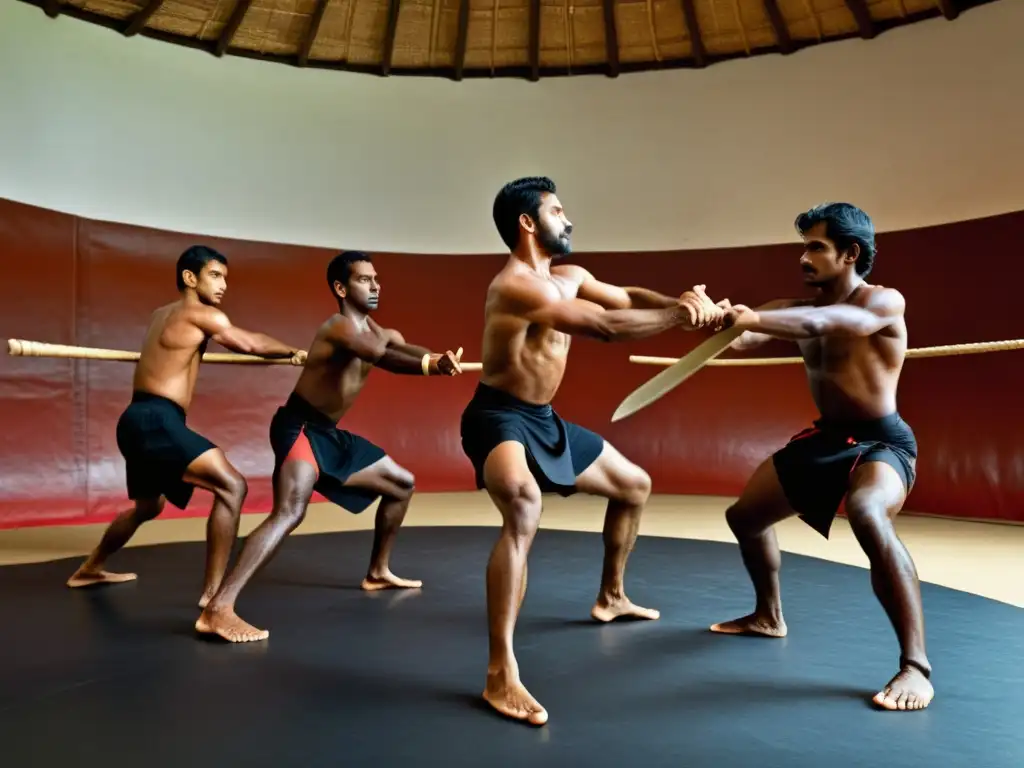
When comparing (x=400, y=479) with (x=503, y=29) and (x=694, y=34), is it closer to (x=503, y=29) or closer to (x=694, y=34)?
(x=503, y=29)

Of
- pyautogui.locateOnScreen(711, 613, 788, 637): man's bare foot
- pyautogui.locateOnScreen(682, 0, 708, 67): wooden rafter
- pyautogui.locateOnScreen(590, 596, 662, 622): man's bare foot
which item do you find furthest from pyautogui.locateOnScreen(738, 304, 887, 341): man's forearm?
pyautogui.locateOnScreen(682, 0, 708, 67): wooden rafter

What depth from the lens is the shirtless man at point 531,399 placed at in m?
2.21

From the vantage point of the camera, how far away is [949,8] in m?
5.79

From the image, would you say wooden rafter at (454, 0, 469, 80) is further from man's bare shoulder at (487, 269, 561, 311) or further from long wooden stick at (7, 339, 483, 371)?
man's bare shoulder at (487, 269, 561, 311)

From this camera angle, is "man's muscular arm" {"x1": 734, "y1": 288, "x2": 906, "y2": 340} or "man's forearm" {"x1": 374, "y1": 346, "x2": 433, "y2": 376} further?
"man's forearm" {"x1": 374, "y1": 346, "x2": 433, "y2": 376}

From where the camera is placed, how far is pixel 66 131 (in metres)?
5.78

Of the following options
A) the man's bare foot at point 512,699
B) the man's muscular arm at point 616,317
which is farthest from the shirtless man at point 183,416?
the man's muscular arm at point 616,317

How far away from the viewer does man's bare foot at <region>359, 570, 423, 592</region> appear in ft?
11.7

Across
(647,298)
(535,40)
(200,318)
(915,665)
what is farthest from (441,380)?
(915,665)

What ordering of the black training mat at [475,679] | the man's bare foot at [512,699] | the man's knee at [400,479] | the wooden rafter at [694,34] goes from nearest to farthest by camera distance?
the black training mat at [475,679]
the man's bare foot at [512,699]
the man's knee at [400,479]
the wooden rafter at [694,34]

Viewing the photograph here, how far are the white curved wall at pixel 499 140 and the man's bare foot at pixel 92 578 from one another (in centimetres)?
306

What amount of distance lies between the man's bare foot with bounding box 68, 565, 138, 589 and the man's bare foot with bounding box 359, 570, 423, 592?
1.08 metres

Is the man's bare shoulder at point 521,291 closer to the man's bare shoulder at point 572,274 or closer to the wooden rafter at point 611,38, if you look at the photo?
the man's bare shoulder at point 572,274

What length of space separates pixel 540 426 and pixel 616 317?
1.50 feet
